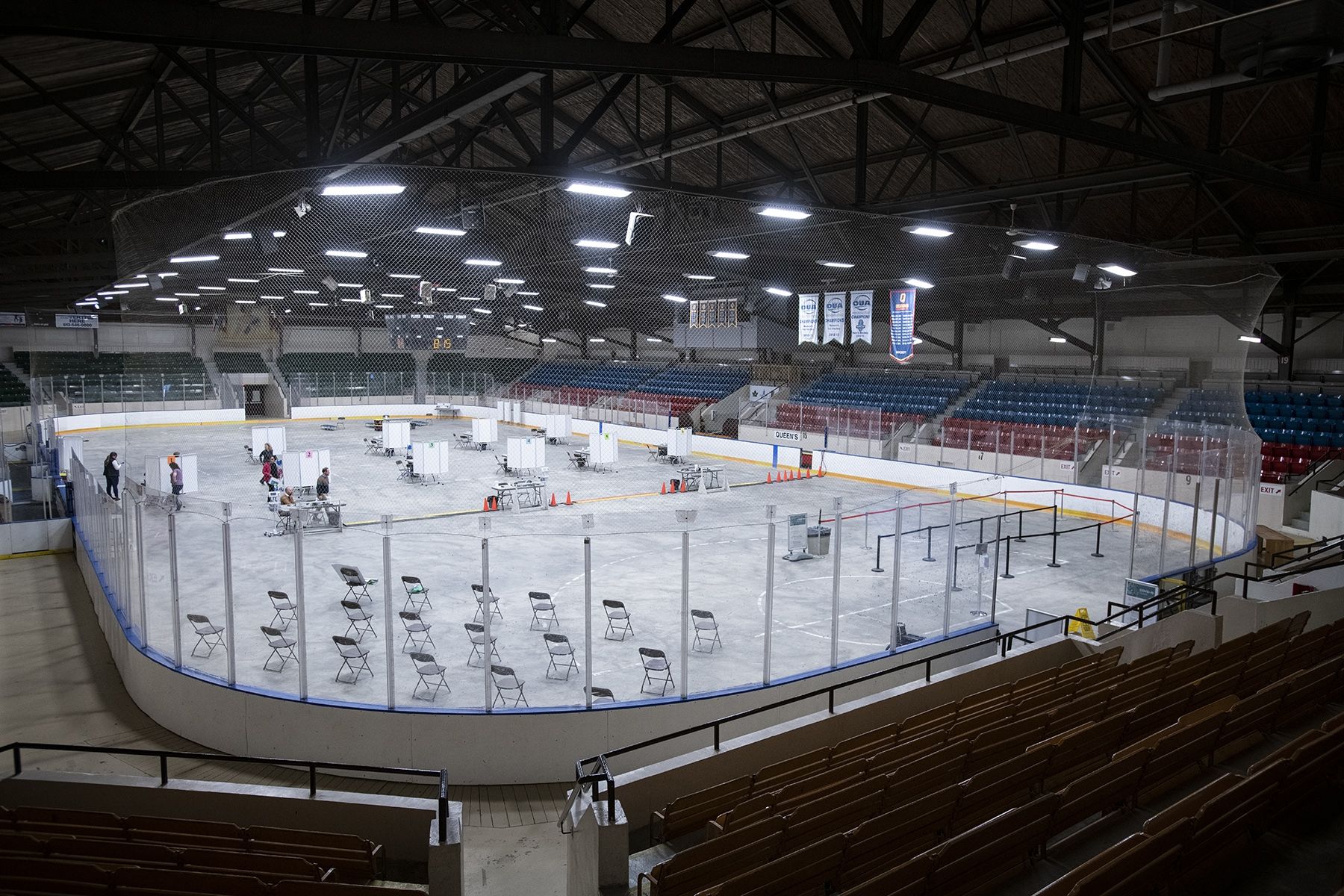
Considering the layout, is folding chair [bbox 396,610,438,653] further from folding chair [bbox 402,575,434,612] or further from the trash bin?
the trash bin

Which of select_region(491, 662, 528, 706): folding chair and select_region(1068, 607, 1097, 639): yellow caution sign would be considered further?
select_region(1068, 607, 1097, 639): yellow caution sign

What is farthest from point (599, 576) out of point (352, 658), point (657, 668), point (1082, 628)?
point (1082, 628)

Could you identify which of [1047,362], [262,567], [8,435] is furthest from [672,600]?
[8,435]

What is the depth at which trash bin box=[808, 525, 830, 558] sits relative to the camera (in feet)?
41.7

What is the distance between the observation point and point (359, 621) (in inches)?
485

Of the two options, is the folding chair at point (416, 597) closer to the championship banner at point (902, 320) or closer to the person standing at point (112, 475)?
the person standing at point (112, 475)

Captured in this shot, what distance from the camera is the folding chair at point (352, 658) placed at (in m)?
9.84

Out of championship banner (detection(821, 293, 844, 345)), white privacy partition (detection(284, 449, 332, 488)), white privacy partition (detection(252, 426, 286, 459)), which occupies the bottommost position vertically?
white privacy partition (detection(284, 449, 332, 488))

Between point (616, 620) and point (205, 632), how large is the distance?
550 cm

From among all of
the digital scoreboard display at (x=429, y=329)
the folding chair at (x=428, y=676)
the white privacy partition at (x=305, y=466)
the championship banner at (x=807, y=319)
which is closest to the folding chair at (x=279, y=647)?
the folding chair at (x=428, y=676)

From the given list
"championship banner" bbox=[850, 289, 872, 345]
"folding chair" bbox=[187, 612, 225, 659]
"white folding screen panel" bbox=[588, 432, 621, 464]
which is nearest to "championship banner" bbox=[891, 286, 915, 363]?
"championship banner" bbox=[850, 289, 872, 345]

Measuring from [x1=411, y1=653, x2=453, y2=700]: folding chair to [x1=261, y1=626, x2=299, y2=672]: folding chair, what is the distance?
5.49 ft

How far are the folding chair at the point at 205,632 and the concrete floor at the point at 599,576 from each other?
0.49 ft

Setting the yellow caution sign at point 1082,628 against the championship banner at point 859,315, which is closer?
the yellow caution sign at point 1082,628
